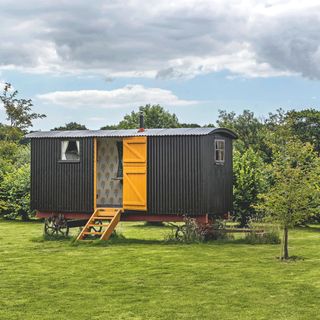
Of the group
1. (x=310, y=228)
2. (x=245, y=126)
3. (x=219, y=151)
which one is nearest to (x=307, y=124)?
(x=245, y=126)

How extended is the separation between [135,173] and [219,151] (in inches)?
128

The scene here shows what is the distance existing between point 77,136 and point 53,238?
3.94 m

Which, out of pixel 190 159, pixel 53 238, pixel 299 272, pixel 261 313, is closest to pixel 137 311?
pixel 261 313

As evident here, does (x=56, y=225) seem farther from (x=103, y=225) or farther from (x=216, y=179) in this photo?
(x=216, y=179)

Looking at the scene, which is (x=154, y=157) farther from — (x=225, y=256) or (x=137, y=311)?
(x=137, y=311)

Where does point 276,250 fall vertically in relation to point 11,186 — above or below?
below

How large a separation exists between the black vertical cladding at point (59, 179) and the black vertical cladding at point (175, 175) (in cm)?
262

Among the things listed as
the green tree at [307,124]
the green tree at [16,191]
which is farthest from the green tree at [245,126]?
the green tree at [16,191]

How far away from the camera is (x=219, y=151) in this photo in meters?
23.4

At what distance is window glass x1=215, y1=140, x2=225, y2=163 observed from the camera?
76.1ft

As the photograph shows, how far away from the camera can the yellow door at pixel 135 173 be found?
22672mm

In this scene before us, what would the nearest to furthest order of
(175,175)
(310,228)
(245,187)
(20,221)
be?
(175,175), (245,187), (310,228), (20,221)

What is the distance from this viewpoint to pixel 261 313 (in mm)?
11586

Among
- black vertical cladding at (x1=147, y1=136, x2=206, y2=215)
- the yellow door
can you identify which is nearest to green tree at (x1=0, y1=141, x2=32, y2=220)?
the yellow door
